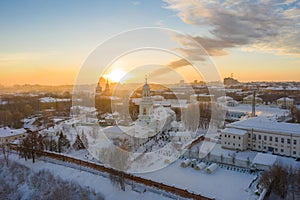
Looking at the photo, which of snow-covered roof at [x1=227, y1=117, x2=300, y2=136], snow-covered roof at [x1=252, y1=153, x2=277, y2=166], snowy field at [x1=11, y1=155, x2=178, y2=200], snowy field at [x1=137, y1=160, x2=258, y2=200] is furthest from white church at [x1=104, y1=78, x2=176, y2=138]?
snow-covered roof at [x1=252, y1=153, x2=277, y2=166]

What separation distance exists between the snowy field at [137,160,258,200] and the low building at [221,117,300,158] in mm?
3200

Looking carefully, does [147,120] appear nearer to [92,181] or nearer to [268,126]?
[92,181]

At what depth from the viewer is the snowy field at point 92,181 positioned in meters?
9.70

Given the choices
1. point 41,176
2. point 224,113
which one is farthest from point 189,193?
point 224,113

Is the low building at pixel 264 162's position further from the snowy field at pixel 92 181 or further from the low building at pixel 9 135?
the low building at pixel 9 135

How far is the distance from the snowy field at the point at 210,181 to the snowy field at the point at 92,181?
130 cm

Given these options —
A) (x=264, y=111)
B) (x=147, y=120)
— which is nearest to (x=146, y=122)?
(x=147, y=120)

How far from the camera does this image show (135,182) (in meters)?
10.6

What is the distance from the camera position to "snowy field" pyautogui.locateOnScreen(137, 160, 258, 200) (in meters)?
9.48

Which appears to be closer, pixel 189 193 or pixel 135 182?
pixel 189 193

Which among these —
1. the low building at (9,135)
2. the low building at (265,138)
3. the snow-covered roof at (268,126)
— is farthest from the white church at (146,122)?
the low building at (9,135)

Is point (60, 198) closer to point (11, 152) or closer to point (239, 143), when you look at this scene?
point (11, 152)

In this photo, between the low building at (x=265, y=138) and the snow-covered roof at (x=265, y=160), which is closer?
the snow-covered roof at (x=265, y=160)

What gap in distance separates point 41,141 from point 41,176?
342 cm
